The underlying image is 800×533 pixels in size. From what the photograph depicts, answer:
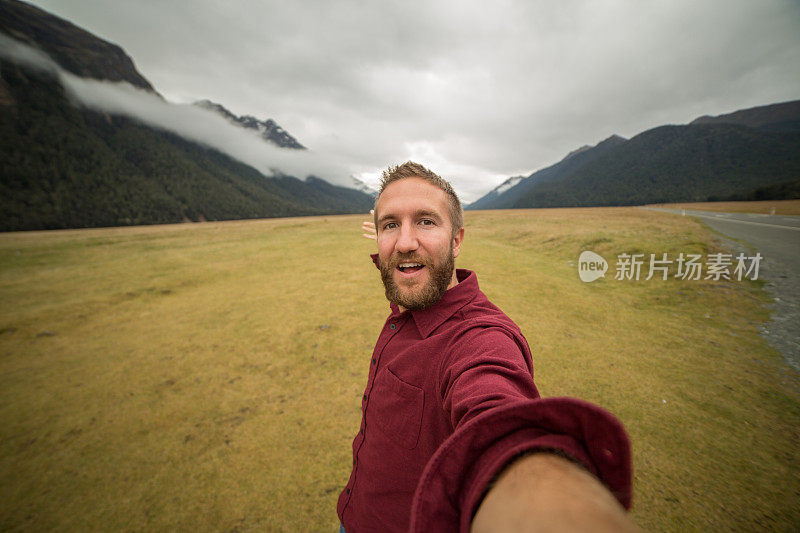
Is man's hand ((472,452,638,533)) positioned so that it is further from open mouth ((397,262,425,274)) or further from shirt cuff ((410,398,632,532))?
open mouth ((397,262,425,274))

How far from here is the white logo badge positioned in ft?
32.0

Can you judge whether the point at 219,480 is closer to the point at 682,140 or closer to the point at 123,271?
the point at 123,271

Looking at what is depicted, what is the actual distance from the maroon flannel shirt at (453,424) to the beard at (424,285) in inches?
2.7

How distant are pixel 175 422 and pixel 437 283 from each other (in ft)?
14.0

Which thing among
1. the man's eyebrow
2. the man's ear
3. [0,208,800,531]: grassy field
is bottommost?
[0,208,800,531]: grassy field

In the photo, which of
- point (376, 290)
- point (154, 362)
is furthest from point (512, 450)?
point (376, 290)

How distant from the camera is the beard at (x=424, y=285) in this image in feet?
5.54

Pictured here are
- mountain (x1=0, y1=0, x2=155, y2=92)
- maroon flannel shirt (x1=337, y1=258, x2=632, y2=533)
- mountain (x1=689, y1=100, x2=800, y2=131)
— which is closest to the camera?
maroon flannel shirt (x1=337, y1=258, x2=632, y2=533)

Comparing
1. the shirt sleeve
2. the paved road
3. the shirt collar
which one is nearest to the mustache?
the shirt collar

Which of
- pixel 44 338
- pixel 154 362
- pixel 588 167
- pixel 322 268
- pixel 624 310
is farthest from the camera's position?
pixel 588 167

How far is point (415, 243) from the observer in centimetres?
176

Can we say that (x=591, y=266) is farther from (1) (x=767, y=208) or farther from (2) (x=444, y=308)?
(1) (x=767, y=208)

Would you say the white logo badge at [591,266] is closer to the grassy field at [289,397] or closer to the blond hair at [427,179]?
the grassy field at [289,397]

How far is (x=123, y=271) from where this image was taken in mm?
12023
